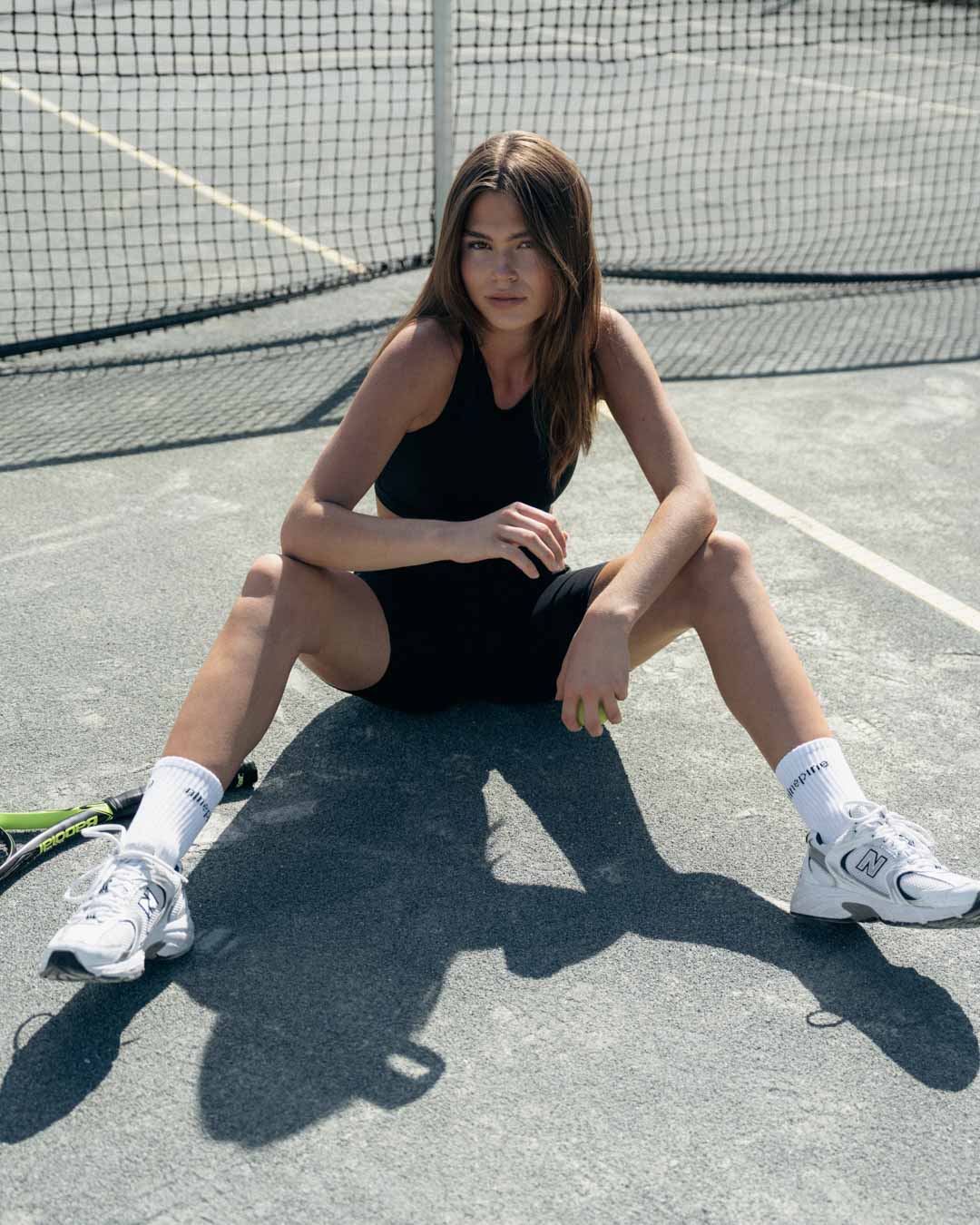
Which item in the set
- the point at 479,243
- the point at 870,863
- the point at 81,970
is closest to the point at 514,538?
the point at 479,243

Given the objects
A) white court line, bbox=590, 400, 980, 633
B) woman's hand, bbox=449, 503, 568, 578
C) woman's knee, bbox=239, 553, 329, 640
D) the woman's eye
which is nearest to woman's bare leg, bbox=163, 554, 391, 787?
woman's knee, bbox=239, 553, 329, 640

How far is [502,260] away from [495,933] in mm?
1462

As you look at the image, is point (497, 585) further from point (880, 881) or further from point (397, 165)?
point (397, 165)

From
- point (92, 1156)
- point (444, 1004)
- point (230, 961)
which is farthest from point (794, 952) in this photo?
point (92, 1156)

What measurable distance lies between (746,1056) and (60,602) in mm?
2528

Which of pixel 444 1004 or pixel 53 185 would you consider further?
pixel 53 185

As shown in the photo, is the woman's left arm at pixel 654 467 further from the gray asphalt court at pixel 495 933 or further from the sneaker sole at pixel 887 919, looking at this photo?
the sneaker sole at pixel 887 919

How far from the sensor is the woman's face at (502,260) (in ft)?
9.95

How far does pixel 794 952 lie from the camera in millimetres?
2871

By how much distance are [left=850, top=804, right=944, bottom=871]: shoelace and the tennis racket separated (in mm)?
1366

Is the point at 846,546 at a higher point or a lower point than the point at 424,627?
lower

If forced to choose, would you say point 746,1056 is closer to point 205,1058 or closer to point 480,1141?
point 480,1141

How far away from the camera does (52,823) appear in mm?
3129

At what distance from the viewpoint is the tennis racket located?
3000 millimetres
